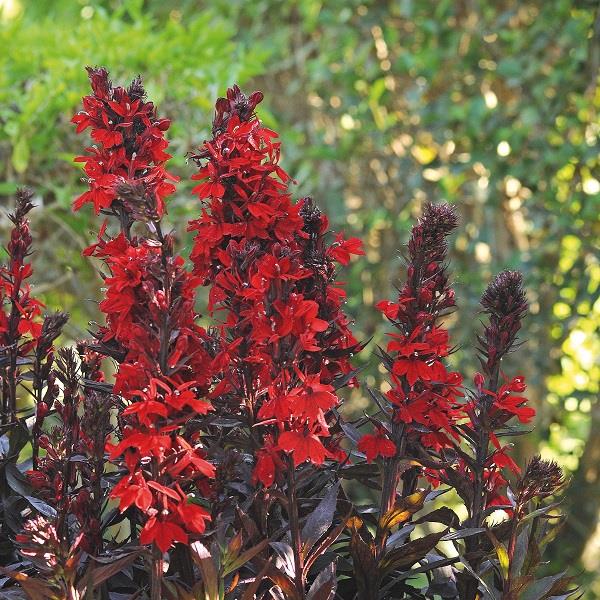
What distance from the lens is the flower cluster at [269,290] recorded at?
94cm

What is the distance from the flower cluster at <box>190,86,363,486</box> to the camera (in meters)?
0.94

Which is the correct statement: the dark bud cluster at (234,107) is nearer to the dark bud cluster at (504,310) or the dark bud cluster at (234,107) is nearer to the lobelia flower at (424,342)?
the lobelia flower at (424,342)

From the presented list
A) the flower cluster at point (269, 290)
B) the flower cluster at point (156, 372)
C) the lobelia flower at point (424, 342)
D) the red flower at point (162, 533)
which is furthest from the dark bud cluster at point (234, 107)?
the red flower at point (162, 533)

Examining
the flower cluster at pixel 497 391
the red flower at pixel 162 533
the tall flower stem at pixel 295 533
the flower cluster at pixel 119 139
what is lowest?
the tall flower stem at pixel 295 533

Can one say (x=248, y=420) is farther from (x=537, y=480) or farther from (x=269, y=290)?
(x=537, y=480)

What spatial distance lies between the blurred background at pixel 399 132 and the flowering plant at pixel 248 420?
1.27 meters

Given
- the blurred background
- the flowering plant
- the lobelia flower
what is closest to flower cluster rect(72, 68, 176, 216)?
the flowering plant

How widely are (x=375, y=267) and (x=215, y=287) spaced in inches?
98.4

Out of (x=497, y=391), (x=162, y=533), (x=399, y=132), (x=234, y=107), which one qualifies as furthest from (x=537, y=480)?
(x=399, y=132)

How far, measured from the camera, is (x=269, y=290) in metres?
0.95

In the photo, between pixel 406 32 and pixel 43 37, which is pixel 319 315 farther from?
pixel 406 32

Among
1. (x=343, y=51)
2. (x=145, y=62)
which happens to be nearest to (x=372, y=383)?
(x=343, y=51)

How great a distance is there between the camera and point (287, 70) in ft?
13.2

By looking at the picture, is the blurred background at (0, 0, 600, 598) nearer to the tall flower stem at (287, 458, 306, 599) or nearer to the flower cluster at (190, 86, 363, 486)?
the flower cluster at (190, 86, 363, 486)
